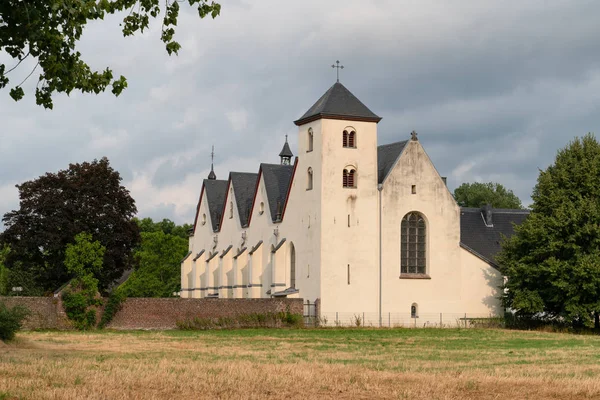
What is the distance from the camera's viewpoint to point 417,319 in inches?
2454

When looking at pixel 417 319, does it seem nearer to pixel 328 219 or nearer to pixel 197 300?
pixel 328 219

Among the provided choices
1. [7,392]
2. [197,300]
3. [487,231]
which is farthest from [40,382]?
[487,231]

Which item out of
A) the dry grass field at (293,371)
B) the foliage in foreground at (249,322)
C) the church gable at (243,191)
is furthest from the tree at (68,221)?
the dry grass field at (293,371)

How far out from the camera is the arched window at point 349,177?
62.2m

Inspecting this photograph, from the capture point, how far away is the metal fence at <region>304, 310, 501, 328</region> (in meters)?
60.4

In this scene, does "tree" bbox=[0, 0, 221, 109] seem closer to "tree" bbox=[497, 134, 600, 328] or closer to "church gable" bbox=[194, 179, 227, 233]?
"tree" bbox=[497, 134, 600, 328]

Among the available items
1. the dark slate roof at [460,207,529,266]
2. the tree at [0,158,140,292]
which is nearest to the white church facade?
the dark slate roof at [460,207,529,266]

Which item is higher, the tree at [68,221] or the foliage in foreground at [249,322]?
the tree at [68,221]

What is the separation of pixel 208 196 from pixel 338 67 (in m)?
25.8

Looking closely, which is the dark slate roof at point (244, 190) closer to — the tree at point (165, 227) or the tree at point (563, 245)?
the tree at point (563, 245)

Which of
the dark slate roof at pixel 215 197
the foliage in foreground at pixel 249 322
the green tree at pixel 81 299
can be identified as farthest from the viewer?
the dark slate roof at pixel 215 197

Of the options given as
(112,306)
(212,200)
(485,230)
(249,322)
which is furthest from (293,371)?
(212,200)

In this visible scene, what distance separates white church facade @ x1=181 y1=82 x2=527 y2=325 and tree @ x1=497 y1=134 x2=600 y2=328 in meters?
6.31

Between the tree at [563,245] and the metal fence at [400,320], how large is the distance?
16.8 feet
